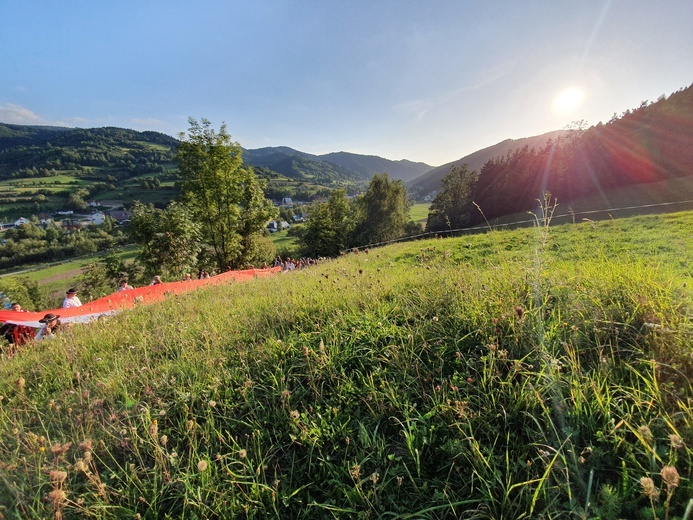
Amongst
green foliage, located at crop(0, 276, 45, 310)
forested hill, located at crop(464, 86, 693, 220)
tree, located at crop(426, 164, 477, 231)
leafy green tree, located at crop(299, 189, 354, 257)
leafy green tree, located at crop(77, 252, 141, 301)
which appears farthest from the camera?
tree, located at crop(426, 164, 477, 231)

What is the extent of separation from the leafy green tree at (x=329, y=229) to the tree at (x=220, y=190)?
24.2 metres

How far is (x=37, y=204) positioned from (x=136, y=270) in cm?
14138

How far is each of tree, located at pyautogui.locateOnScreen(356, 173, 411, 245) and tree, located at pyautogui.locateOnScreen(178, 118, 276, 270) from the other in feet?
99.3

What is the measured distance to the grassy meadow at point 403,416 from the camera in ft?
4.90

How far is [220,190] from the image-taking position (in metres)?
20.0

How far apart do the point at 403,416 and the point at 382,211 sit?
5048cm

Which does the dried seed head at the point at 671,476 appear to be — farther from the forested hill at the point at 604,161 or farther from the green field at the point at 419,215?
the green field at the point at 419,215

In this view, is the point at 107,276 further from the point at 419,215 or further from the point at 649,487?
the point at 419,215

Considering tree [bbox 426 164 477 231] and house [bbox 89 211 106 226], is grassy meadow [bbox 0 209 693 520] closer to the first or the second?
tree [bbox 426 164 477 231]

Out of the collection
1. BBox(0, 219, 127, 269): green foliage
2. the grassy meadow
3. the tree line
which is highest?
the tree line

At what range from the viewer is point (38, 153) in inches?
6683

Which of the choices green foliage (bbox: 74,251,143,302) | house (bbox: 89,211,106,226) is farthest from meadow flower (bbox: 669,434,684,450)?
house (bbox: 89,211,106,226)

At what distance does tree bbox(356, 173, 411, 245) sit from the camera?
5072 cm

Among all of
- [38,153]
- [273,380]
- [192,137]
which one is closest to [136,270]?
[192,137]
